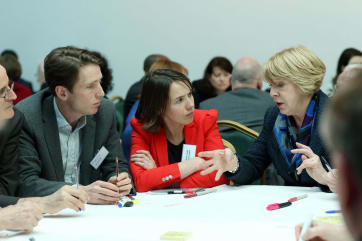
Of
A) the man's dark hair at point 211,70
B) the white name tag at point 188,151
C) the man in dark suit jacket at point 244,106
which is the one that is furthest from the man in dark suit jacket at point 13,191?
the man's dark hair at point 211,70

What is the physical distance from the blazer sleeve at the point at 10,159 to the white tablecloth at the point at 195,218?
523 millimetres

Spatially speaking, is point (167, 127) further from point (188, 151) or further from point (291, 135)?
point (291, 135)

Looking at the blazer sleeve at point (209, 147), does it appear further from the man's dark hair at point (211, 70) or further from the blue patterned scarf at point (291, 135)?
the man's dark hair at point (211, 70)

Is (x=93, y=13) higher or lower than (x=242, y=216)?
higher

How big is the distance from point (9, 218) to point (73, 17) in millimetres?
6215

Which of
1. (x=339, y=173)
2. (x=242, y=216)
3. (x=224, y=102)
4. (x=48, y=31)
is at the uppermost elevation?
(x=48, y=31)

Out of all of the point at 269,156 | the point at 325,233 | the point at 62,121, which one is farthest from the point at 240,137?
the point at 325,233

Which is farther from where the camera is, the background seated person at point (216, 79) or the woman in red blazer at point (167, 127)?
the background seated person at point (216, 79)

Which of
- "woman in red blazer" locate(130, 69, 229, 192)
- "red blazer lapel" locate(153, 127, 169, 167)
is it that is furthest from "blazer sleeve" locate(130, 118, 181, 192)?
"red blazer lapel" locate(153, 127, 169, 167)

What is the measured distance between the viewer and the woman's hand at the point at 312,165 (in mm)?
1933

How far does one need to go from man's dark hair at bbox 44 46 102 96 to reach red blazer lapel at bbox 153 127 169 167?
0.64m

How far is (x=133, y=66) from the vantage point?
6766 millimetres

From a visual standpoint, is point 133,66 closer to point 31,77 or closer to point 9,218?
point 31,77

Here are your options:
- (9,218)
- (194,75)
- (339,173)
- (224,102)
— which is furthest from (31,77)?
(339,173)
